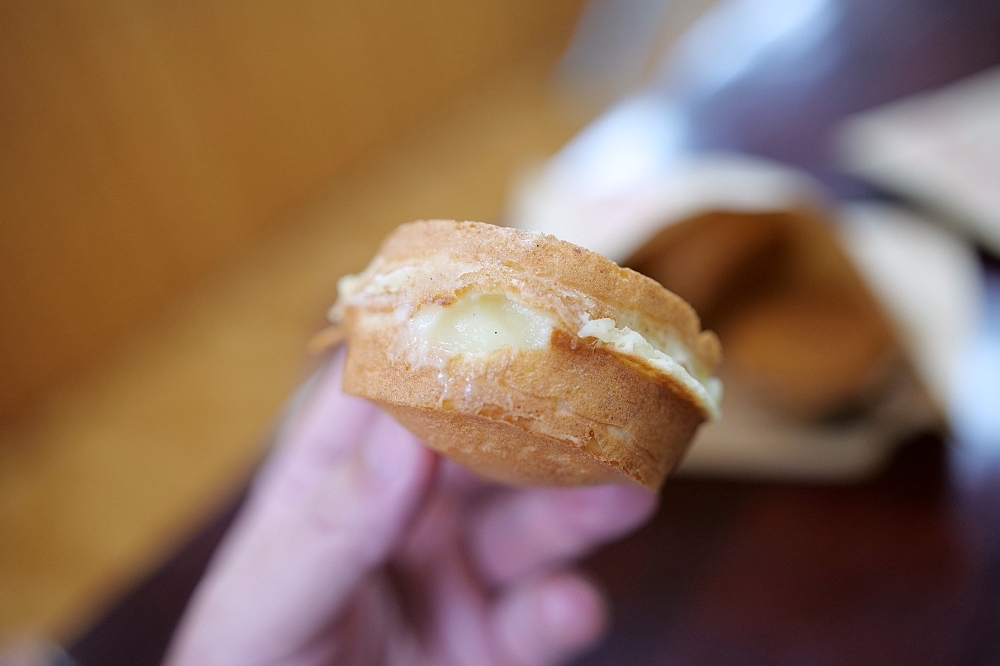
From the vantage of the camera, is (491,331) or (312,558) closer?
(491,331)

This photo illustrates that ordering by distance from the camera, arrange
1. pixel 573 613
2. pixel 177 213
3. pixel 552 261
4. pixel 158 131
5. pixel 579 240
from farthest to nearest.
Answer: pixel 177 213, pixel 158 131, pixel 579 240, pixel 573 613, pixel 552 261

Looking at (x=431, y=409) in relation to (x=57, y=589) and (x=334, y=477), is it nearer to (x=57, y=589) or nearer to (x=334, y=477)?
(x=334, y=477)

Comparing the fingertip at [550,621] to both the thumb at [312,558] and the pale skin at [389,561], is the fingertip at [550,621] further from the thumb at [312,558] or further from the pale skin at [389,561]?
the thumb at [312,558]

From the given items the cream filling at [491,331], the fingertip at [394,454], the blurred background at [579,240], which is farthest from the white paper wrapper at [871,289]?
the cream filling at [491,331]

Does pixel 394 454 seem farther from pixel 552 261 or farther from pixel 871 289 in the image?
pixel 871 289

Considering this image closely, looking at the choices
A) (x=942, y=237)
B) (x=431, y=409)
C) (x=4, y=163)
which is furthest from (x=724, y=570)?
(x=4, y=163)

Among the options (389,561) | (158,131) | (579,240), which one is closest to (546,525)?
(389,561)

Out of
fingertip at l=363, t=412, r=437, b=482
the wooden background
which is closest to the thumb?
fingertip at l=363, t=412, r=437, b=482
